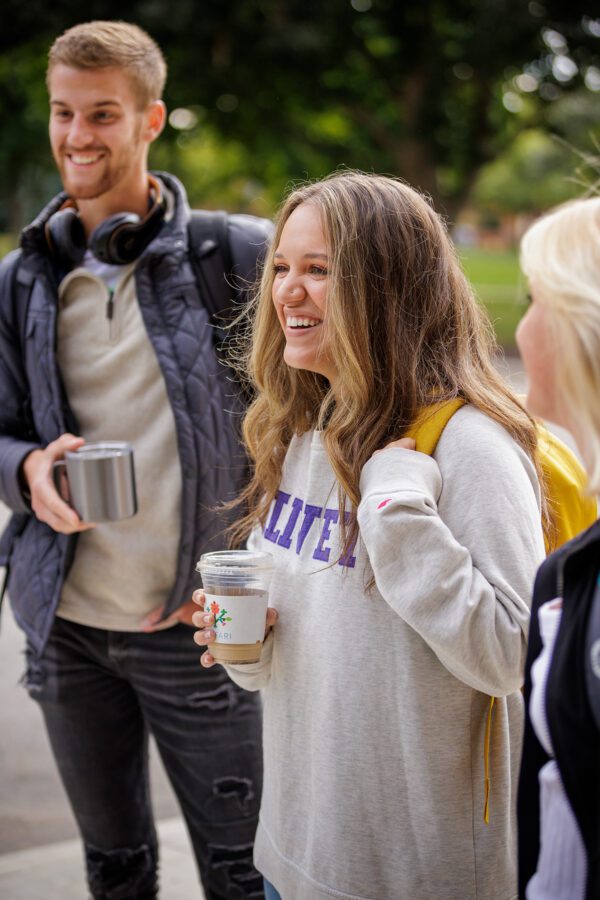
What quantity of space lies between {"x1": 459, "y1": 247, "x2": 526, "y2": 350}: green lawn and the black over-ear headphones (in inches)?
33.8

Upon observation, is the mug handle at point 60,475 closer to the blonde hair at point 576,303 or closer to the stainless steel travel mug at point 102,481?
the stainless steel travel mug at point 102,481

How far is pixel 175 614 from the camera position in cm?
262

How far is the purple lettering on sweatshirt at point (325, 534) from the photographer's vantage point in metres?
1.93

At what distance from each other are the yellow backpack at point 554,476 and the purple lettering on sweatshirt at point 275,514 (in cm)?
36

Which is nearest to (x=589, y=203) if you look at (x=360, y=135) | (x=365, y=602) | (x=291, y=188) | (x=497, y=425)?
(x=497, y=425)

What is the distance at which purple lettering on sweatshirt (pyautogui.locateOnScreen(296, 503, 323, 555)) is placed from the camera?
6.54ft

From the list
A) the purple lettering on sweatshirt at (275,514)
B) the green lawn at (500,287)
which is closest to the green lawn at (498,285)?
the green lawn at (500,287)

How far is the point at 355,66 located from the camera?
17250 millimetres

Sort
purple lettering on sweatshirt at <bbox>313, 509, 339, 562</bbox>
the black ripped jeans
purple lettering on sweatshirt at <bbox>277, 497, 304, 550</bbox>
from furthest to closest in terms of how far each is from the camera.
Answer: the black ripped jeans, purple lettering on sweatshirt at <bbox>277, 497, 304, 550</bbox>, purple lettering on sweatshirt at <bbox>313, 509, 339, 562</bbox>

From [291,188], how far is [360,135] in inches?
794

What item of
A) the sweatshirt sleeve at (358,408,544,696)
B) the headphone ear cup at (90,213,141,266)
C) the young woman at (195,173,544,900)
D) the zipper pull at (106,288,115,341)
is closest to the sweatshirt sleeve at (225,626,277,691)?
the young woman at (195,173,544,900)

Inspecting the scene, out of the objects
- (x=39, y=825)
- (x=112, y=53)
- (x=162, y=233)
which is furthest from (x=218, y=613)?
(x=39, y=825)

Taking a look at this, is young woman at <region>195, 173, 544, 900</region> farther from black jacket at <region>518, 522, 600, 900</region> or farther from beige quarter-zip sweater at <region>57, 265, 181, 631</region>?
beige quarter-zip sweater at <region>57, 265, 181, 631</region>

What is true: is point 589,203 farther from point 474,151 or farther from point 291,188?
point 474,151
